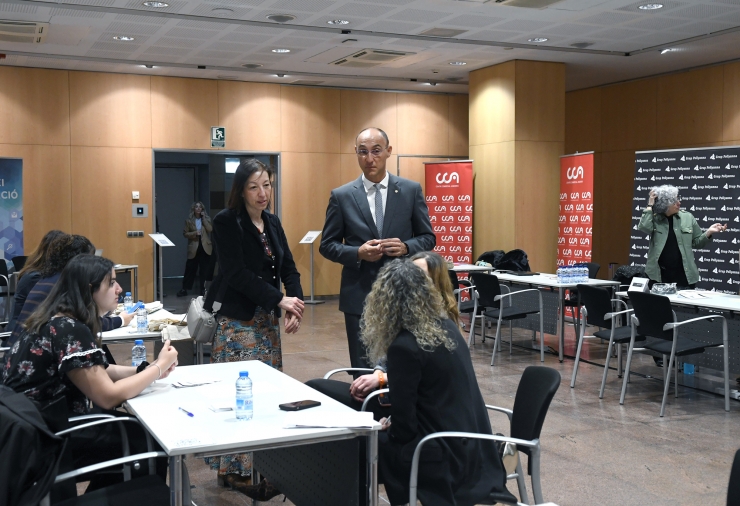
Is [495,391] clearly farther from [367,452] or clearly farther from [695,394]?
[367,452]

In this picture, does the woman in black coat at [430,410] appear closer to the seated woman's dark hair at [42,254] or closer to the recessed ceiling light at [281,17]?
the seated woman's dark hair at [42,254]

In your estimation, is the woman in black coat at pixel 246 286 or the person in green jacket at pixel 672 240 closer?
the woman in black coat at pixel 246 286

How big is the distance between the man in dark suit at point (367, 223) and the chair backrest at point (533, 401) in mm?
966

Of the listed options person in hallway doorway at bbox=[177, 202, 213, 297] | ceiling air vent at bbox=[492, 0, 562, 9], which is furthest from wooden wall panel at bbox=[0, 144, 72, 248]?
ceiling air vent at bbox=[492, 0, 562, 9]

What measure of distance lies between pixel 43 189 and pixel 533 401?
34.0ft

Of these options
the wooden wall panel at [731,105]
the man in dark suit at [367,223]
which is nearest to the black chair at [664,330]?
the man in dark suit at [367,223]

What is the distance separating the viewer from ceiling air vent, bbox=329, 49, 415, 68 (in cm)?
1054

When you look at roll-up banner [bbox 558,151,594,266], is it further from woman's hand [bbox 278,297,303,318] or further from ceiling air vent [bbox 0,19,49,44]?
woman's hand [bbox 278,297,303,318]

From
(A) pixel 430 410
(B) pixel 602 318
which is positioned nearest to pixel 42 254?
(A) pixel 430 410

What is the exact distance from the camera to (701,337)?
20.9 feet

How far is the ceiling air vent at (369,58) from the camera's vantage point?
10539mm

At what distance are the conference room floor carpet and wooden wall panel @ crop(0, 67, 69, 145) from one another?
16.4 ft

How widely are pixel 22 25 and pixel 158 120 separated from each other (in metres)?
3.43

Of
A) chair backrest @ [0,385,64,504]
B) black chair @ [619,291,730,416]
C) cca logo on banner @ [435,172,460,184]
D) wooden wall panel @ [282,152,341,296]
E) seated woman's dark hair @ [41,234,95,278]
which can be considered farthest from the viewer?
wooden wall panel @ [282,152,341,296]
